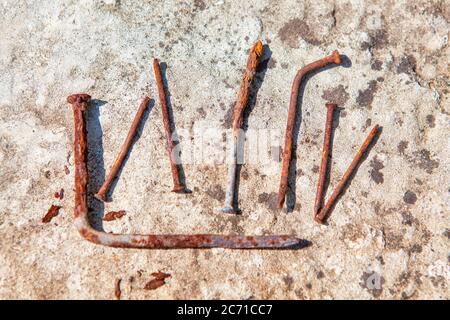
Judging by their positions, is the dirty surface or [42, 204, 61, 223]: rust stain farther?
Result: [42, 204, 61, 223]: rust stain

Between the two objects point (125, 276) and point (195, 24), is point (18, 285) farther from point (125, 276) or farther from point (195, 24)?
point (195, 24)

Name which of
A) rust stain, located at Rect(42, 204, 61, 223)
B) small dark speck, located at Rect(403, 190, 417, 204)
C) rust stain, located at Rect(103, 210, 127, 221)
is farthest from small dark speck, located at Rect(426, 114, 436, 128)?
rust stain, located at Rect(42, 204, 61, 223)

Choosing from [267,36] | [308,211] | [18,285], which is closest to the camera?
[18,285]

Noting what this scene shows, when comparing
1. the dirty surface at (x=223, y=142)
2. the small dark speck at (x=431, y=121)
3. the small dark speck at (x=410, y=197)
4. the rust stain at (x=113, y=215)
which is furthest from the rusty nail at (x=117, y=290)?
the small dark speck at (x=431, y=121)

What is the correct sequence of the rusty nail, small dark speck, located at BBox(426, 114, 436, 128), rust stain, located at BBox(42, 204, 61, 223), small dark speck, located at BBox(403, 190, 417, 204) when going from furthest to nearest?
small dark speck, located at BBox(426, 114, 436, 128) < small dark speck, located at BBox(403, 190, 417, 204) < rust stain, located at BBox(42, 204, 61, 223) < the rusty nail

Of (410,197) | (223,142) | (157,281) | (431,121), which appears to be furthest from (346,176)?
(157,281)

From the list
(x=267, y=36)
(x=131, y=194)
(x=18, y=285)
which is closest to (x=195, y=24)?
(x=267, y=36)

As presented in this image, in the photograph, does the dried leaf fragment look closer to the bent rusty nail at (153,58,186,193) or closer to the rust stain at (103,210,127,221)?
the rust stain at (103,210,127,221)

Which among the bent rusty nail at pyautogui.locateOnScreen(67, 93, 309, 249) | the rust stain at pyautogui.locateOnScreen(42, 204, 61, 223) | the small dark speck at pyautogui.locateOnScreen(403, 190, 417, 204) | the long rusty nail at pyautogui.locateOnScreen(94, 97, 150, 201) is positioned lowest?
the bent rusty nail at pyautogui.locateOnScreen(67, 93, 309, 249)
